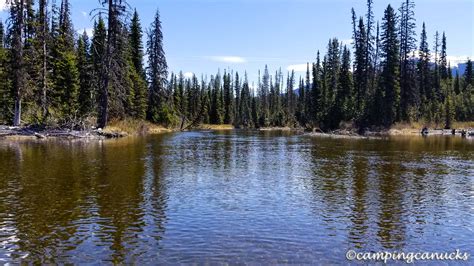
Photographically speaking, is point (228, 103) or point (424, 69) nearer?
point (424, 69)

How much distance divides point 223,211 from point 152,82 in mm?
64114

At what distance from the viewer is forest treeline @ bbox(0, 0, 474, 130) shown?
4162 cm

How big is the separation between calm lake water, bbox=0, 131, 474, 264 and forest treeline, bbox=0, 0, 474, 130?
2249cm

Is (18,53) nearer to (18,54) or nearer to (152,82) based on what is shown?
(18,54)

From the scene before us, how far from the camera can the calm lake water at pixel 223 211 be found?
8.98 metres

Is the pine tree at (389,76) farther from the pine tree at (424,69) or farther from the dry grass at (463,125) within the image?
the pine tree at (424,69)

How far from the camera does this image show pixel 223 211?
1233 cm

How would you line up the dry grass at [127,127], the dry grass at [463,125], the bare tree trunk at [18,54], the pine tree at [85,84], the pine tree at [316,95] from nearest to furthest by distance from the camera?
1. the bare tree trunk at [18,54]
2. the dry grass at [127,127]
3. the pine tree at [85,84]
4. the dry grass at [463,125]
5. the pine tree at [316,95]

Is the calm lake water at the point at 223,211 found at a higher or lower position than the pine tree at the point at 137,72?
lower

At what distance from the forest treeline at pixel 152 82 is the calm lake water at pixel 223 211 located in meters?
22.5

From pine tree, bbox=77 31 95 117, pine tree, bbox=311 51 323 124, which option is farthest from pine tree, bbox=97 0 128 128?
pine tree, bbox=311 51 323 124

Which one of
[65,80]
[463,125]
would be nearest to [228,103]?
[463,125]

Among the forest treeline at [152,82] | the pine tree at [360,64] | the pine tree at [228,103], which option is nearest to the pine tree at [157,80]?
the forest treeline at [152,82]

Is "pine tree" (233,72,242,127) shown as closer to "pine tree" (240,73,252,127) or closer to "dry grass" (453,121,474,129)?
"pine tree" (240,73,252,127)
